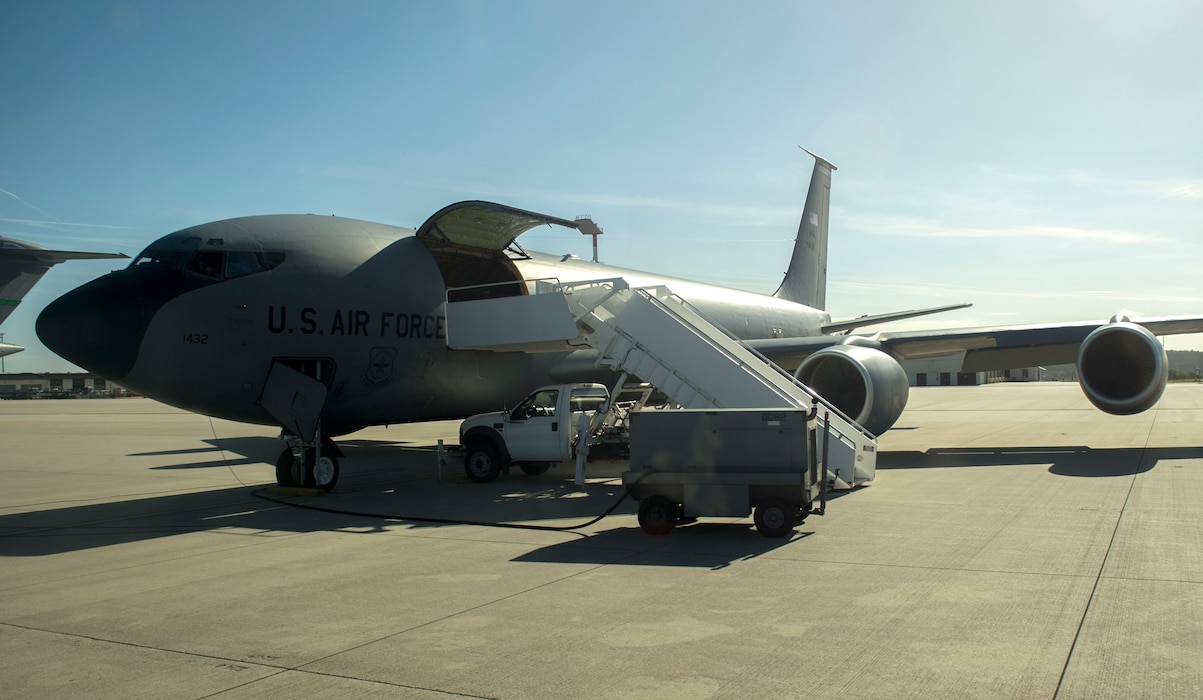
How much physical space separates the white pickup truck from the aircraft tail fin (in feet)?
58.8

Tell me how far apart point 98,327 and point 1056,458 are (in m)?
17.0

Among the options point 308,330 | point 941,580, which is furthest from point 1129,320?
point 308,330

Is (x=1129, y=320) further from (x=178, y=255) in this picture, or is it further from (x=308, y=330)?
(x=178, y=255)

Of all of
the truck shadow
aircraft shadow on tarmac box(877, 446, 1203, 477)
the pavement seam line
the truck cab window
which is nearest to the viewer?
the pavement seam line

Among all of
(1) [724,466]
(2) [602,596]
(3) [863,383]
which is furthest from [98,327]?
(3) [863,383]

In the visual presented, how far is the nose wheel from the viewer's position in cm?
1422

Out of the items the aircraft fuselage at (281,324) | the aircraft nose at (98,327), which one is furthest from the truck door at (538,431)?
the aircraft nose at (98,327)

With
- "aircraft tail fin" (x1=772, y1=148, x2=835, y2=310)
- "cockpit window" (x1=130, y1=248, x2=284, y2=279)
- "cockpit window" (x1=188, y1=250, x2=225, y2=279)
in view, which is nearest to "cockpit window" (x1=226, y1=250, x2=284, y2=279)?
"cockpit window" (x1=130, y1=248, x2=284, y2=279)

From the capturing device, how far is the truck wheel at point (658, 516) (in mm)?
10062

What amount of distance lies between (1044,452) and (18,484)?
20549mm

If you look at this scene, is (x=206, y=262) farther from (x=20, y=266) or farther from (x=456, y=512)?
(x=20, y=266)

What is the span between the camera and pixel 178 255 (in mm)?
13227

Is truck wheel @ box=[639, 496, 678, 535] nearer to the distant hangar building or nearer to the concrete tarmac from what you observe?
the concrete tarmac

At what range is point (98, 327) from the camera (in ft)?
39.8
